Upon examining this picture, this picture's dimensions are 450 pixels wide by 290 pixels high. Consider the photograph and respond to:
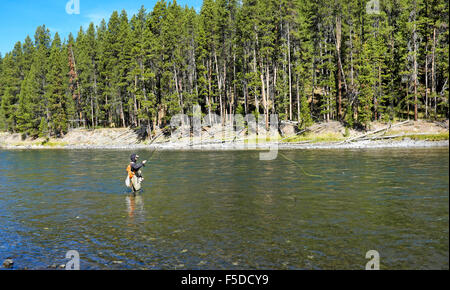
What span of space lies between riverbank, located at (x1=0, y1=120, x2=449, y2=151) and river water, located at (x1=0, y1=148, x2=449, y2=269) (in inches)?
699

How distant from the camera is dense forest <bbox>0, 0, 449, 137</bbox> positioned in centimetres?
4747

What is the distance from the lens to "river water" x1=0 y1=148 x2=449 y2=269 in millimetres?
8492

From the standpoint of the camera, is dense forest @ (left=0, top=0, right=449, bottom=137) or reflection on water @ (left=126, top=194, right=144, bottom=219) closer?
reflection on water @ (left=126, top=194, right=144, bottom=219)

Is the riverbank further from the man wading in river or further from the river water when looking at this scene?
the man wading in river

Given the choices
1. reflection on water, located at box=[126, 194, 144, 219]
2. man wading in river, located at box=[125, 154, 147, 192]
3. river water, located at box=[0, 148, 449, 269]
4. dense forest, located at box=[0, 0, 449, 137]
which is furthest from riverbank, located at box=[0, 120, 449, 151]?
reflection on water, located at box=[126, 194, 144, 219]

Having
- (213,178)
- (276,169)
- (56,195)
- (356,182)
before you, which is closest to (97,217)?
(56,195)

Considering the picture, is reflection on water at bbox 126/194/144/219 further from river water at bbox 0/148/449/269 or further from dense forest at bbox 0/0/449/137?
dense forest at bbox 0/0/449/137

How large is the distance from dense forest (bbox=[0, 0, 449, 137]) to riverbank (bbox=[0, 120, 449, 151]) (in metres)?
1.67

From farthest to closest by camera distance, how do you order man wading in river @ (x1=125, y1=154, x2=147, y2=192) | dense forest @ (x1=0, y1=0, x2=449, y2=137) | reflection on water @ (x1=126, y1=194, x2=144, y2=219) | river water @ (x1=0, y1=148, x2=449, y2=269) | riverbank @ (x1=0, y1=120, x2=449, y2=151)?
1. dense forest @ (x1=0, y1=0, x2=449, y2=137)
2. riverbank @ (x1=0, y1=120, x2=449, y2=151)
3. man wading in river @ (x1=125, y1=154, x2=147, y2=192)
4. reflection on water @ (x1=126, y1=194, x2=144, y2=219)
5. river water @ (x1=0, y1=148, x2=449, y2=269)

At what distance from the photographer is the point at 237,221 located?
1190 cm

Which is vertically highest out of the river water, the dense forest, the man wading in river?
the dense forest

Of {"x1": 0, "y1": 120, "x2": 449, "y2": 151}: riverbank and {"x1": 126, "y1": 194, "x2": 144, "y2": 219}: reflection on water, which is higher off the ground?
{"x1": 0, "y1": 120, "x2": 449, "y2": 151}: riverbank

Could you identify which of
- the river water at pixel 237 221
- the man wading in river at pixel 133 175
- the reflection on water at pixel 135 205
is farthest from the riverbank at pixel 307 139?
the reflection on water at pixel 135 205

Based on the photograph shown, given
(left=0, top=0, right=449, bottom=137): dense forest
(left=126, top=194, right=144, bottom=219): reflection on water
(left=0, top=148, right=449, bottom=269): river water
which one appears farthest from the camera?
(left=0, top=0, right=449, bottom=137): dense forest
